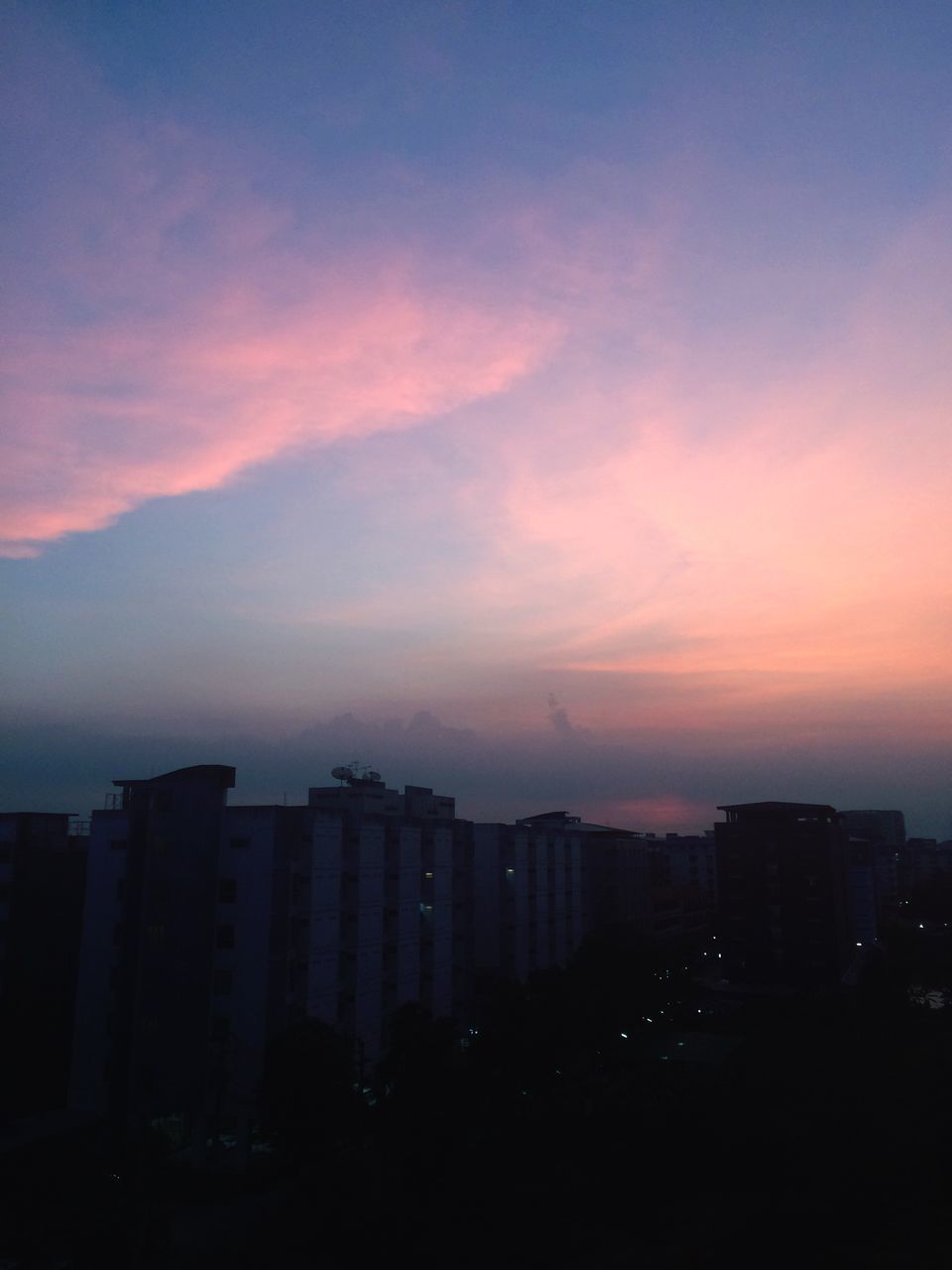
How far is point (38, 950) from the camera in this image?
2094 inches

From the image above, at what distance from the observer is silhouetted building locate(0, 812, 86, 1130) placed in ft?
163

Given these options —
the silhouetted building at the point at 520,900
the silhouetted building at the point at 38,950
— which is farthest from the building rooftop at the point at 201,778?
the silhouetted building at the point at 520,900

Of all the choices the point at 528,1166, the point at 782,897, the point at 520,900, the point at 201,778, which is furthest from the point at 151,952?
the point at 782,897

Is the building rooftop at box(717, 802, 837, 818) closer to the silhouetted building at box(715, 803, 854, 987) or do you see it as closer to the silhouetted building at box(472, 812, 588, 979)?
the silhouetted building at box(715, 803, 854, 987)

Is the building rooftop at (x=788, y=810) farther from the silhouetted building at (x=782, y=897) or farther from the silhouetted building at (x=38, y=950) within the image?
the silhouetted building at (x=38, y=950)

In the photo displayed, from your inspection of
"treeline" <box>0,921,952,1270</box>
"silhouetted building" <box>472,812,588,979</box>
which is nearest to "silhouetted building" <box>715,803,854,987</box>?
"silhouetted building" <box>472,812,588,979</box>

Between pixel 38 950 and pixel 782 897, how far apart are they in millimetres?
72690

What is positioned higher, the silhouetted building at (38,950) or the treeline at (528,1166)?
the silhouetted building at (38,950)

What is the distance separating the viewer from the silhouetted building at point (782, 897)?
89375 mm

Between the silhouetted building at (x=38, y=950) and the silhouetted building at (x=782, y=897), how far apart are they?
223ft

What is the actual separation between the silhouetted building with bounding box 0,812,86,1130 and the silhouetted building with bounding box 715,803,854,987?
6791cm

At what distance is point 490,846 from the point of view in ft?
229

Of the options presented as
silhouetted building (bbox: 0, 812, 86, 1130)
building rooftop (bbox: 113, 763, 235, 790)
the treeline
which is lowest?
the treeline

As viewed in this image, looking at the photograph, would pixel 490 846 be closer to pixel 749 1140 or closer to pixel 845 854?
pixel 749 1140
